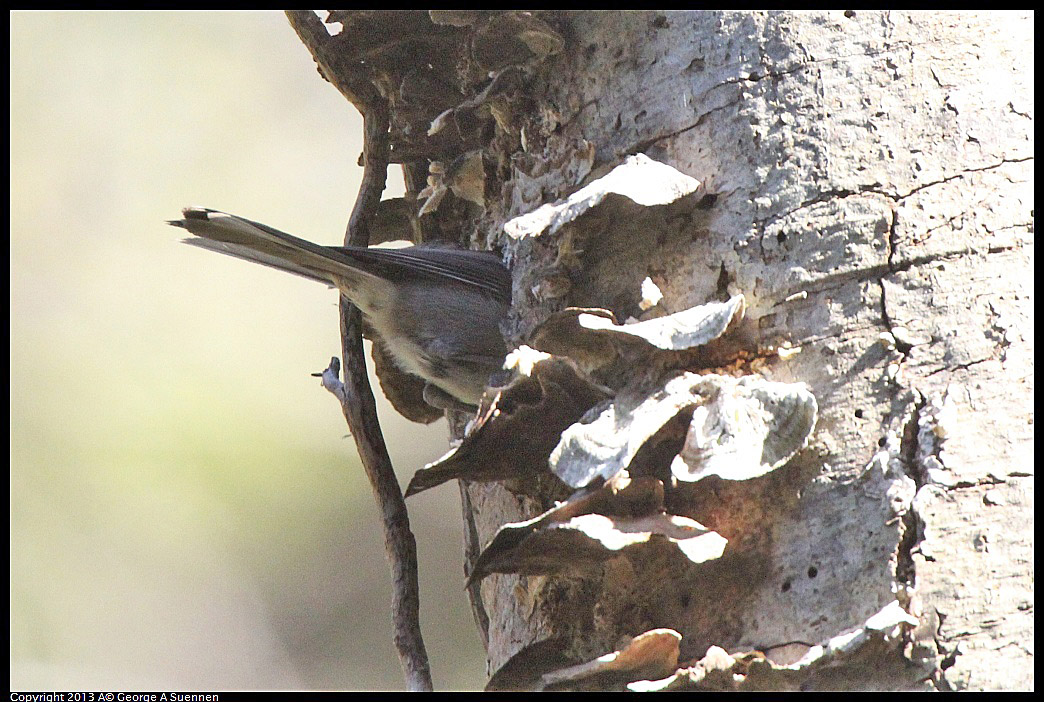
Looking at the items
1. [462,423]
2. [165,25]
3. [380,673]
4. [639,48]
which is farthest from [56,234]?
[639,48]

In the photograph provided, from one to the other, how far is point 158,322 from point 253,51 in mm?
1538

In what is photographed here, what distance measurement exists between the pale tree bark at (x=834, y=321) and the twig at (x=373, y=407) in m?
0.20

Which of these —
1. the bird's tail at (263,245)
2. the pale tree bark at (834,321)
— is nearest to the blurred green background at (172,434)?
the bird's tail at (263,245)

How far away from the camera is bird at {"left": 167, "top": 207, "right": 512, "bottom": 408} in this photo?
199 cm

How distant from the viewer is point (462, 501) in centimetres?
188

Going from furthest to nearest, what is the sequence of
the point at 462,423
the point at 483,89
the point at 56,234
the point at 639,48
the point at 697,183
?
the point at 56,234 → the point at 462,423 → the point at 483,89 → the point at 639,48 → the point at 697,183

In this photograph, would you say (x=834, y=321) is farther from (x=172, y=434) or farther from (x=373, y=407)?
(x=172, y=434)

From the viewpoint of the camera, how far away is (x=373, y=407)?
185cm

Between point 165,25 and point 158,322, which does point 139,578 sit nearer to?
point 158,322

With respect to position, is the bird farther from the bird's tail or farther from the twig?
the twig

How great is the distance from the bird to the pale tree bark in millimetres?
491

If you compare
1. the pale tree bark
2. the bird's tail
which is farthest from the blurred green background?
the pale tree bark

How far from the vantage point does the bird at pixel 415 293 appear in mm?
1987

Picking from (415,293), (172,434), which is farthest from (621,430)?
(172,434)
